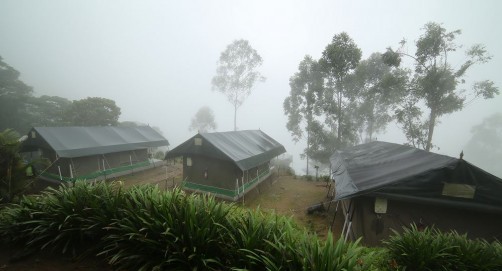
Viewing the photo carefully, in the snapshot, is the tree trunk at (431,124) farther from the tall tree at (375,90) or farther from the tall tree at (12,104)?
the tall tree at (12,104)

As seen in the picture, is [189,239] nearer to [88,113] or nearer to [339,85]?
[339,85]

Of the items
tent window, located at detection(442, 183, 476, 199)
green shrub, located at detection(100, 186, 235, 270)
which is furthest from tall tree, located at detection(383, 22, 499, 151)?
green shrub, located at detection(100, 186, 235, 270)

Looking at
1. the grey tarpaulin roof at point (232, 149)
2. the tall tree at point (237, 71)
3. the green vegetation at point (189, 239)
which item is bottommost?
the green vegetation at point (189, 239)

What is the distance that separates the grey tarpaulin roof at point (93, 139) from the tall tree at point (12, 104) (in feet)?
60.4

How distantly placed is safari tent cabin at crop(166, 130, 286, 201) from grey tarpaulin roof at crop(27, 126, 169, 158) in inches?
233

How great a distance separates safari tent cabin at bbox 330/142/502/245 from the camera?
7.06 metres

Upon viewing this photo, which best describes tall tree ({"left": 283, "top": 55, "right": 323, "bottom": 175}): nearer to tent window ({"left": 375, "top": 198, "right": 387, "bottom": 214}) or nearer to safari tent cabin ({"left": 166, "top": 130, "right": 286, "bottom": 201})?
safari tent cabin ({"left": 166, "top": 130, "right": 286, "bottom": 201})

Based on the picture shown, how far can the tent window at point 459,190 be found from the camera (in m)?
7.09

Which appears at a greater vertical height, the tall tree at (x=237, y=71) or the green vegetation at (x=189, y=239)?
the tall tree at (x=237, y=71)

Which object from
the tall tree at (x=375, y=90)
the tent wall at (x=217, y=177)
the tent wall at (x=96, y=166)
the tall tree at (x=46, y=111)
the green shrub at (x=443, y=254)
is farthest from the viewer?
the tall tree at (x=46, y=111)

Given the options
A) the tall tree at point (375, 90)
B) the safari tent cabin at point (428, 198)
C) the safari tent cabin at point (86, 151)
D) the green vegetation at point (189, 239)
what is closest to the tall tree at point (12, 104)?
the safari tent cabin at point (86, 151)

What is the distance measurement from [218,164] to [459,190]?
1113 centimetres

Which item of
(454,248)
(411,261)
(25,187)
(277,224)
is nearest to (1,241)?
(25,187)

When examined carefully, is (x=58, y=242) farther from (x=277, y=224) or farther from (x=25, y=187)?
(x=25, y=187)
